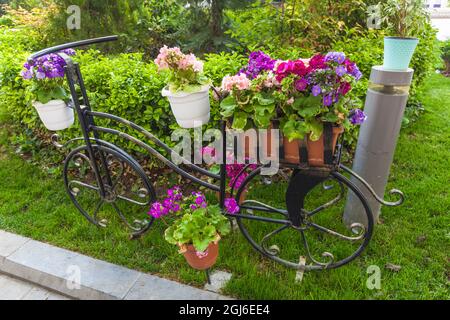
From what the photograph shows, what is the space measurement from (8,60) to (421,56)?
186 inches

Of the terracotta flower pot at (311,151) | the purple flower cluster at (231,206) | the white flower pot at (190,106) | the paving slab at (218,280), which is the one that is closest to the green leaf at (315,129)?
the terracotta flower pot at (311,151)

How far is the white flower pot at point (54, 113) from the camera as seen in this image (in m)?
2.55

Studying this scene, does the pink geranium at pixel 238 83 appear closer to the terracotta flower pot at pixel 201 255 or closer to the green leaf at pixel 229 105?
the green leaf at pixel 229 105

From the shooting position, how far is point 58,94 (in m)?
2.58

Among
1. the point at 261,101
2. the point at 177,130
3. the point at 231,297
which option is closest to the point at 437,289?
the point at 231,297

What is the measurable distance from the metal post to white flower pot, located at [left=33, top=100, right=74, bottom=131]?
219cm

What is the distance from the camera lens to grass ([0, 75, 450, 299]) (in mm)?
2346

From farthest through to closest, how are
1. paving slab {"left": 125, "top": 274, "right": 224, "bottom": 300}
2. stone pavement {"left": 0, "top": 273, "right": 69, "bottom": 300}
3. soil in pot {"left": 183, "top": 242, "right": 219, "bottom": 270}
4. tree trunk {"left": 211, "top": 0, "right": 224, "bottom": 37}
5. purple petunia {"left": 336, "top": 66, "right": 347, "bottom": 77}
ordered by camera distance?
tree trunk {"left": 211, "top": 0, "right": 224, "bottom": 37}
stone pavement {"left": 0, "top": 273, "right": 69, "bottom": 300}
paving slab {"left": 125, "top": 274, "right": 224, "bottom": 300}
soil in pot {"left": 183, "top": 242, "right": 219, "bottom": 270}
purple petunia {"left": 336, "top": 66, "right": 347, "bottom": 77}

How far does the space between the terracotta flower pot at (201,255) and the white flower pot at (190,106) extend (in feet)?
2.60

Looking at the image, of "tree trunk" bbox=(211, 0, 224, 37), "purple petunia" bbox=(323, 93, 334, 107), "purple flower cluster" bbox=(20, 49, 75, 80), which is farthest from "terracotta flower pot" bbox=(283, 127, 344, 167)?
"tree trunk" bbox=(211, 0, 224, 37)

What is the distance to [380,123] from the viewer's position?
7.61ft

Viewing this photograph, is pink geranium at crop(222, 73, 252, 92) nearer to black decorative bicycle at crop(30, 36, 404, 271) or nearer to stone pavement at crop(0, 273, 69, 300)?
black decorative bicycle at crop(30, 36, 404, 271)

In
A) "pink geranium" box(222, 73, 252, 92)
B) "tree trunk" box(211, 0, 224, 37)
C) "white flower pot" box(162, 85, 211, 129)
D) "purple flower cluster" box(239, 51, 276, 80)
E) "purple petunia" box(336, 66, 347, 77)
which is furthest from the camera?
"tree trunk" box(211, 0, 224, 37)
